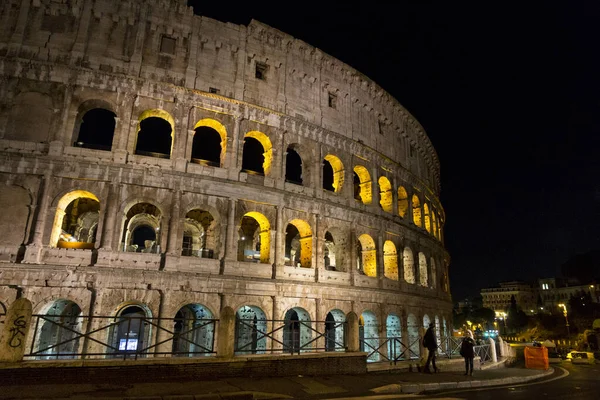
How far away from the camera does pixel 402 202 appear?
26.4 metres

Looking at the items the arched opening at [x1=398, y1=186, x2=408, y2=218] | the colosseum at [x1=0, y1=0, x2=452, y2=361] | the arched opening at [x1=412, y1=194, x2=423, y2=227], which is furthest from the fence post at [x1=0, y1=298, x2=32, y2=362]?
the arched opening at [x1=412, y1=194, x2=423, y2=227]

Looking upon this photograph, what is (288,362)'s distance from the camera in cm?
1045

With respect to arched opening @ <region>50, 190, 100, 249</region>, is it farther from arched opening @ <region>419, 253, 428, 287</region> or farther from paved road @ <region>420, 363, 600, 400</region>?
arched opening @ <region>419, 253, 428, 287</region>

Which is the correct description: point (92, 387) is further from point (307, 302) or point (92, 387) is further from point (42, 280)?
point (307, 302)

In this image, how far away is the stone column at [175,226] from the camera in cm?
1574

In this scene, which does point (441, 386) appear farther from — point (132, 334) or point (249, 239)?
point (132, 334)

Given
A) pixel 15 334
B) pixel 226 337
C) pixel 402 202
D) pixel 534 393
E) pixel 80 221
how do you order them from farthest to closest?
1. pixel 402 202
2. pixel 80 221
3. pixel 226 337
4. pixel 534 393
5. pixel 15 334

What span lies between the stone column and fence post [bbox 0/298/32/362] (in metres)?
6.96

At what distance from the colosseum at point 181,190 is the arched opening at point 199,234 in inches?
4.6

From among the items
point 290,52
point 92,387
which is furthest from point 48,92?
point 92,387

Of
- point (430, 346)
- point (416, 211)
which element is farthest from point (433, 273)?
point (430, 346)

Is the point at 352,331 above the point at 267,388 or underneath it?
above

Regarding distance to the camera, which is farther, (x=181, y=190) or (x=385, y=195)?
(x=385, y=195)

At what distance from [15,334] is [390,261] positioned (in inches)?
756
